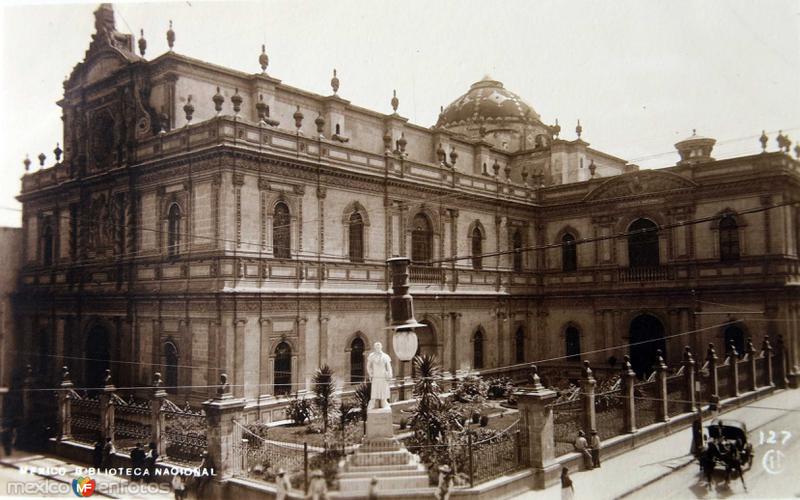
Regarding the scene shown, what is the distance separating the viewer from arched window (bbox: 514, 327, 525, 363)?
107 ft

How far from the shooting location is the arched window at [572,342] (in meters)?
32.3

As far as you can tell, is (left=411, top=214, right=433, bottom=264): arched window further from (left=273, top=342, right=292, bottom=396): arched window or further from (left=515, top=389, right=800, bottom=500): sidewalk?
(left=515, top=389, right=800, bottom=500): sidewalk

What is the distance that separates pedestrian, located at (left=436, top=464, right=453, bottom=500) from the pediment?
2006 cm

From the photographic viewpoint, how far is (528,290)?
1299 inches

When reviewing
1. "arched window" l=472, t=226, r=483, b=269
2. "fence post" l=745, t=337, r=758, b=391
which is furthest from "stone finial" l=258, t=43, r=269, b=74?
"fence post" l=745, t=337, r=758, b=391

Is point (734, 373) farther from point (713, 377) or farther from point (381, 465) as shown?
point (381, 465)

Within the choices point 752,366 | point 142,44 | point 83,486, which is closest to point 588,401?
point 752,366

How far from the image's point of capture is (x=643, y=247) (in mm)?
30641

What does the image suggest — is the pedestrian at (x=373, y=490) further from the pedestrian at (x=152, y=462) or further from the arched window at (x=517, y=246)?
the arched window at (x=517, y=246)

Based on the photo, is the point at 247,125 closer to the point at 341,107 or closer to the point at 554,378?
the point at 341,107

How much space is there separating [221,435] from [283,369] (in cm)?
707

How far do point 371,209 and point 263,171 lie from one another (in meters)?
5.28

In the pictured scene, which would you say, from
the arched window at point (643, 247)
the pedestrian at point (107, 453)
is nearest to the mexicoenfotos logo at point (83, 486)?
the pedestrian at point (107, 453)

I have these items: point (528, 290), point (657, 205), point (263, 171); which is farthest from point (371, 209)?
point (657, 205)
